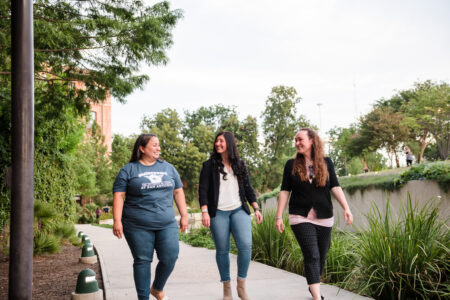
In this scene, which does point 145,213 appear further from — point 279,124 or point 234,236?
point 279,124

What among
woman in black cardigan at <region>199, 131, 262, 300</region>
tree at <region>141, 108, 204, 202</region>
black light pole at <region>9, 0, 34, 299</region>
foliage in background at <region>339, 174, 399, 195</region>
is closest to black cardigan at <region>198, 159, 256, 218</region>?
woman in black cardigan at <region>199, 131, 262, 300</region>

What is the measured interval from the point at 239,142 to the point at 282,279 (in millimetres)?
47093

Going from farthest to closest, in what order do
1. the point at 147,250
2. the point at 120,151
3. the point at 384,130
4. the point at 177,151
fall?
the point at 177,151 < the point at 120,151 < the point at 384,130 < the point at 147,250

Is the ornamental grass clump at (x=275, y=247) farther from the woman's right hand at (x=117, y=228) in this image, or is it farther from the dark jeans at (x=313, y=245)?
the woman's right hand at (x=117, y=228)

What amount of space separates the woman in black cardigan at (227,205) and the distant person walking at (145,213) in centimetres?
48

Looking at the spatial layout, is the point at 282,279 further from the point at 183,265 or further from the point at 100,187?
the point at 100,187

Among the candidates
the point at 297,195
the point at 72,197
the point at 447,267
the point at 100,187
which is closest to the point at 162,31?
the point at 297,195

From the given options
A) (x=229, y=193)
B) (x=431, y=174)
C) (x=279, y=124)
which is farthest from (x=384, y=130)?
(x=229, y=193)

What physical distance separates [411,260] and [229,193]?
6.47 feet

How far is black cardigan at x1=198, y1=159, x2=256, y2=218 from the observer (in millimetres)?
4730

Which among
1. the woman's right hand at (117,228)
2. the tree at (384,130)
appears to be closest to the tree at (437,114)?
the tree at (384,130)

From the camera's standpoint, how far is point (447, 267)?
14.3 ft

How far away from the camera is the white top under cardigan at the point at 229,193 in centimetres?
471

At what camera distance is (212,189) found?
4789 millimetres
